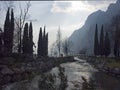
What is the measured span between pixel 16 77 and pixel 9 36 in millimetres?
18255

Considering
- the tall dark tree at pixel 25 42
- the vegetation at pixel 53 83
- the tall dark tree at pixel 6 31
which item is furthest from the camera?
the tall dark tree at pixel 25 42

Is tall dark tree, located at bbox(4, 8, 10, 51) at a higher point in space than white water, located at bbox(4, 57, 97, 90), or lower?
higher

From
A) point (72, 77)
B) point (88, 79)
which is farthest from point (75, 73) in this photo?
point (88, 79)

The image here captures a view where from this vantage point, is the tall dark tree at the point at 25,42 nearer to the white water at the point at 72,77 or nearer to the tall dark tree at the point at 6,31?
the tall dark tree at the point at 6,31

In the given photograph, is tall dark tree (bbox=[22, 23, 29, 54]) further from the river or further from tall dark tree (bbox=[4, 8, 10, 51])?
the river

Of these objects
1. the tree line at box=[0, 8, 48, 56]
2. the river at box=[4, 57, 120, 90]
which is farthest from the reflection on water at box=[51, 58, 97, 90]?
the tree line at box=[0, 8, 48, 56]

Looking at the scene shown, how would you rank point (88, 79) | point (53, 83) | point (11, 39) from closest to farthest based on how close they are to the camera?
1. point (53, 83)
2. point (88, 79)
3. point (11, 39)

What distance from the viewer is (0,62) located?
31.1 m

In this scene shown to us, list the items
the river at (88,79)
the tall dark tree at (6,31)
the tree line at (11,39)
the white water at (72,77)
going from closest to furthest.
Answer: the white water at (72,77) → the river at (88,79) → the tree line at (11,39) → the tall dark tree at (6,31)

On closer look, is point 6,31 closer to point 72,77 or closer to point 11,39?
point 11,39

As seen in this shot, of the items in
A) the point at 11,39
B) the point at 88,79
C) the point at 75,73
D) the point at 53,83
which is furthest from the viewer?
the point at 11,39

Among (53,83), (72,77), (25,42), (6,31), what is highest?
(6,31)

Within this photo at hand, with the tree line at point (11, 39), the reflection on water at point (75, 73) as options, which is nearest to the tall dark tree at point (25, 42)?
the tree line at point (11, 39)

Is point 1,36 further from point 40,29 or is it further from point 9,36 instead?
point 40,29
